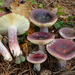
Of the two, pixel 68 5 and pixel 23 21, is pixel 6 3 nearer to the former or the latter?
pixel 23 21

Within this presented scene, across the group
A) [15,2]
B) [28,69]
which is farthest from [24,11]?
[28,69]

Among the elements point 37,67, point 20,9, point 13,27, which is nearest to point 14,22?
point 13,27

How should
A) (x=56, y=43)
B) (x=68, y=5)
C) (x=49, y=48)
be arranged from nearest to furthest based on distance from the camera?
1. (x=49, y=48)
2. (x=56, y=43)
3. (x=68, y=5)

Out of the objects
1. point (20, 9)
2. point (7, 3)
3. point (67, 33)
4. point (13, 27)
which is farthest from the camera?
point (7, 3)

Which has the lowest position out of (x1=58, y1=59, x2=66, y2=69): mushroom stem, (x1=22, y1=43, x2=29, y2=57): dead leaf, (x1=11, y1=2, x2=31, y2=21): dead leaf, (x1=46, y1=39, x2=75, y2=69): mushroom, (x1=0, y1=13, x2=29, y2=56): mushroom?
(x1=58, y1=59, x2=66, y2=69): mushroom stem

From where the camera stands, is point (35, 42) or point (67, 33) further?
point (67, 33)

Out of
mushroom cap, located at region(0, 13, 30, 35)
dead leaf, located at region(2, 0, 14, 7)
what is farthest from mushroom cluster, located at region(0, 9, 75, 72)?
dead leaf, located at region(2, 0, 14, 7)

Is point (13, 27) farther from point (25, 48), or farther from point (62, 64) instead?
point (62, 64)

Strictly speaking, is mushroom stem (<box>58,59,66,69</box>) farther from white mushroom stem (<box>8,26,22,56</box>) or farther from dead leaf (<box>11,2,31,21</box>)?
dead leaf (<box>11,2,31,21</box>)
